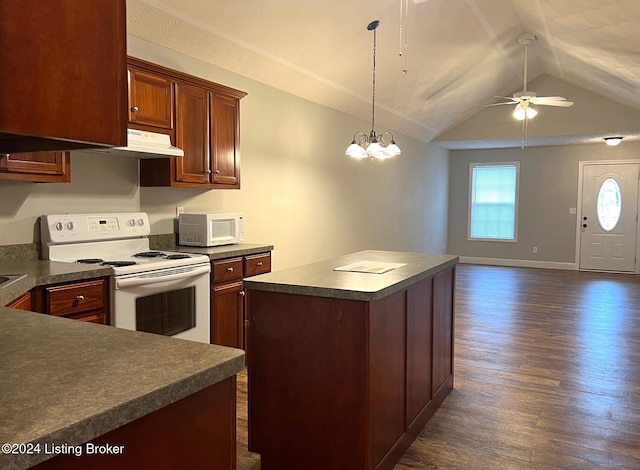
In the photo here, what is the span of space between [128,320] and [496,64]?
6.44 meters

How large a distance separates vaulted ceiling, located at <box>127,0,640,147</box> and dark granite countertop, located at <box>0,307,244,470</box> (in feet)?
8.99

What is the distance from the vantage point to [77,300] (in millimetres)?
2666

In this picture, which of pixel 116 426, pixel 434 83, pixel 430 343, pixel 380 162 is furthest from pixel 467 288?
pixel 116 426

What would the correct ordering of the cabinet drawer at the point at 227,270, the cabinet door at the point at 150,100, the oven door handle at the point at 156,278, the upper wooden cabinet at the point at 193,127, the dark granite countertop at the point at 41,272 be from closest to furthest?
1. the dark granite countertop at the point at 41,272
2. the oven door handle at the point at 156,278
3. the cabinet door at the point at 150,100
4. the upper wooden cabinet at the point at 193,127
5. the cabinet drawer at the point at 227,270

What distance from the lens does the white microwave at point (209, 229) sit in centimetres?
389

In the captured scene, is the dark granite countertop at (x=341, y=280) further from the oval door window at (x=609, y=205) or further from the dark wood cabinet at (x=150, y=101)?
the oval door window at (x=609, y=205)

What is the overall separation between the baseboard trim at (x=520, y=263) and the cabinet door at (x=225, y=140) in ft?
24.0

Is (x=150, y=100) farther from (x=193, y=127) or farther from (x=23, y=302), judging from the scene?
(x=23, y=302)

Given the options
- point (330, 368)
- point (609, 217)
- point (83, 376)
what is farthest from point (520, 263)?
point (83, 376)

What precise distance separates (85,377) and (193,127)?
3041 millimetres

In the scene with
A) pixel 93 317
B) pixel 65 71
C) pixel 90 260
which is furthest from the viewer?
pixel 90 260

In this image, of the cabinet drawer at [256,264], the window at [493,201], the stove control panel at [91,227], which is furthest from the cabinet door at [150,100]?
the window at [493,201]

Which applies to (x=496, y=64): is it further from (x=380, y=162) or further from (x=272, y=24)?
(x=272, y=24)

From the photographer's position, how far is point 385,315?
7.84 ft
